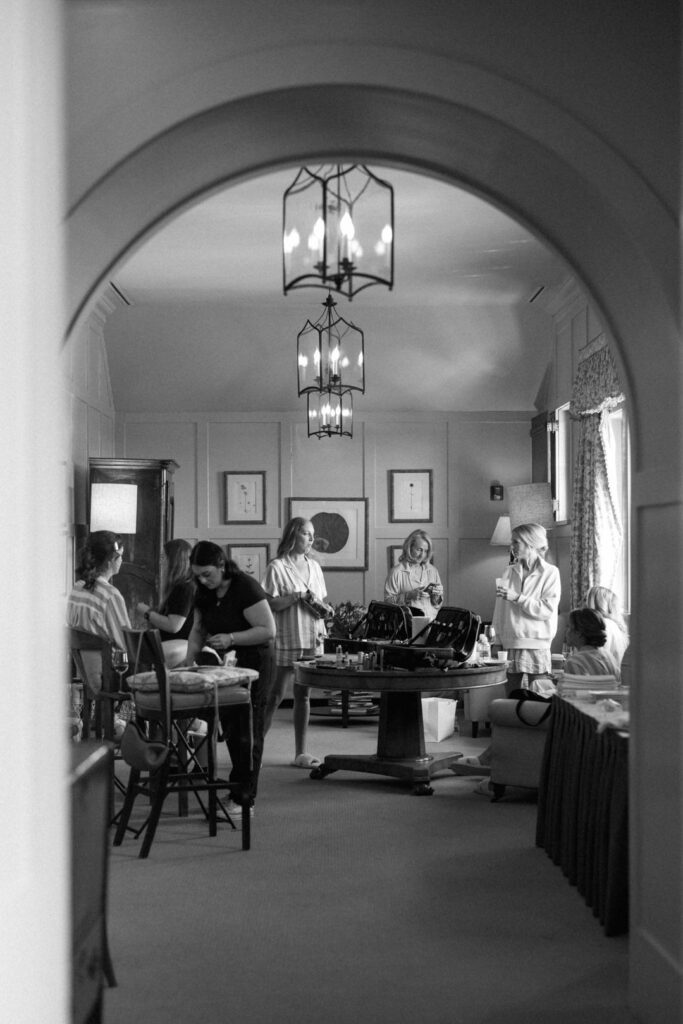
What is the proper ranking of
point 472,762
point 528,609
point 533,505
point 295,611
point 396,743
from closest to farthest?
1. point 396,743
2. point 472,762
3. point 295,611
4. point 528,609
5. point 533,505

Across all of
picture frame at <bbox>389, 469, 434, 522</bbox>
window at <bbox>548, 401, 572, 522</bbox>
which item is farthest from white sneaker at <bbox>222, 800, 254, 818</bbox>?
picture frame at <bbox>389, 469, 434, 522</bbox>

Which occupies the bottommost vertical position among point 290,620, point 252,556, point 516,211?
point 290,620

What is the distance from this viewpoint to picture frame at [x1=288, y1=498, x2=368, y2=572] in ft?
39.1

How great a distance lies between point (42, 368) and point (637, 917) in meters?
2.73

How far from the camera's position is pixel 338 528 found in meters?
12.0

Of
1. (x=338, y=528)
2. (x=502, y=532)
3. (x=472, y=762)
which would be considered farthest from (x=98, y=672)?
(x=338, y=528)

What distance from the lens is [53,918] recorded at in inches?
61.5

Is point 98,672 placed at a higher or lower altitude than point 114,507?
lower

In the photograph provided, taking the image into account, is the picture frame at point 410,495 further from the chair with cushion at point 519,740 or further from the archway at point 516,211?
the archway at point 516,211

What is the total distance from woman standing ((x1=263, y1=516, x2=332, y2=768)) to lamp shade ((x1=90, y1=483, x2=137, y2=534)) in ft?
8.60

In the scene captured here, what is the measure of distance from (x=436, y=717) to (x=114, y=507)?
3.47 m

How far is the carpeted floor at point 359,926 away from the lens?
11.2ft

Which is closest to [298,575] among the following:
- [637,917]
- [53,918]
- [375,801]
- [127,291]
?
[375,801]

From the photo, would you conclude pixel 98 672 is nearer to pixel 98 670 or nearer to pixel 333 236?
pixel 98 670
